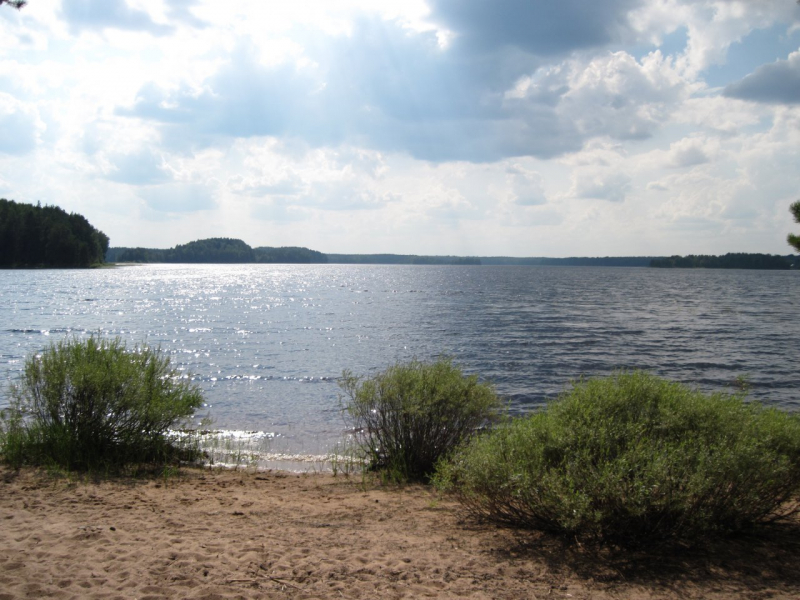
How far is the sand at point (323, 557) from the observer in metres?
5.22

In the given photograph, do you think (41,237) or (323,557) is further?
(41,237)

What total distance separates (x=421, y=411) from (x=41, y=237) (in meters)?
135

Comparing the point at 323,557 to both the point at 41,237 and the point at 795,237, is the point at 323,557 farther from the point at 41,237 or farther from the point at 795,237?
the point at 41,237

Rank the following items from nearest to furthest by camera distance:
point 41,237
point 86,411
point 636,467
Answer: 1. point 636,467
2. point 86,411
3. point 41,237

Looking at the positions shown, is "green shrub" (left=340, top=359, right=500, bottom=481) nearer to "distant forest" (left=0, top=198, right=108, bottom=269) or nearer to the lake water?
the lake water

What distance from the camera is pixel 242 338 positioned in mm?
34250

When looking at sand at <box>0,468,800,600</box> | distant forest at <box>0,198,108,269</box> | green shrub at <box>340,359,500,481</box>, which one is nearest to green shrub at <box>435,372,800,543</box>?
sand at <box>0,468,800,600</box>

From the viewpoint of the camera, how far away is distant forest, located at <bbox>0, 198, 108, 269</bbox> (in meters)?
A: 115

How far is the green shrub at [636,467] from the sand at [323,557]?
33 cm

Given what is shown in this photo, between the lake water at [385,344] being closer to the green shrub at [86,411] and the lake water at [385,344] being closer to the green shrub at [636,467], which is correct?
the green shrub at [86,411]

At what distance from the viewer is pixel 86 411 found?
32.0ft

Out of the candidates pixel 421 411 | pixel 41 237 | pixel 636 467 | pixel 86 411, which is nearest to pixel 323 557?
pixel 636 467

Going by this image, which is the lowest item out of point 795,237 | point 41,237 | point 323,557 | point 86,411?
point 323,557

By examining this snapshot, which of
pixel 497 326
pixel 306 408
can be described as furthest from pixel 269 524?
pixel 497 326
